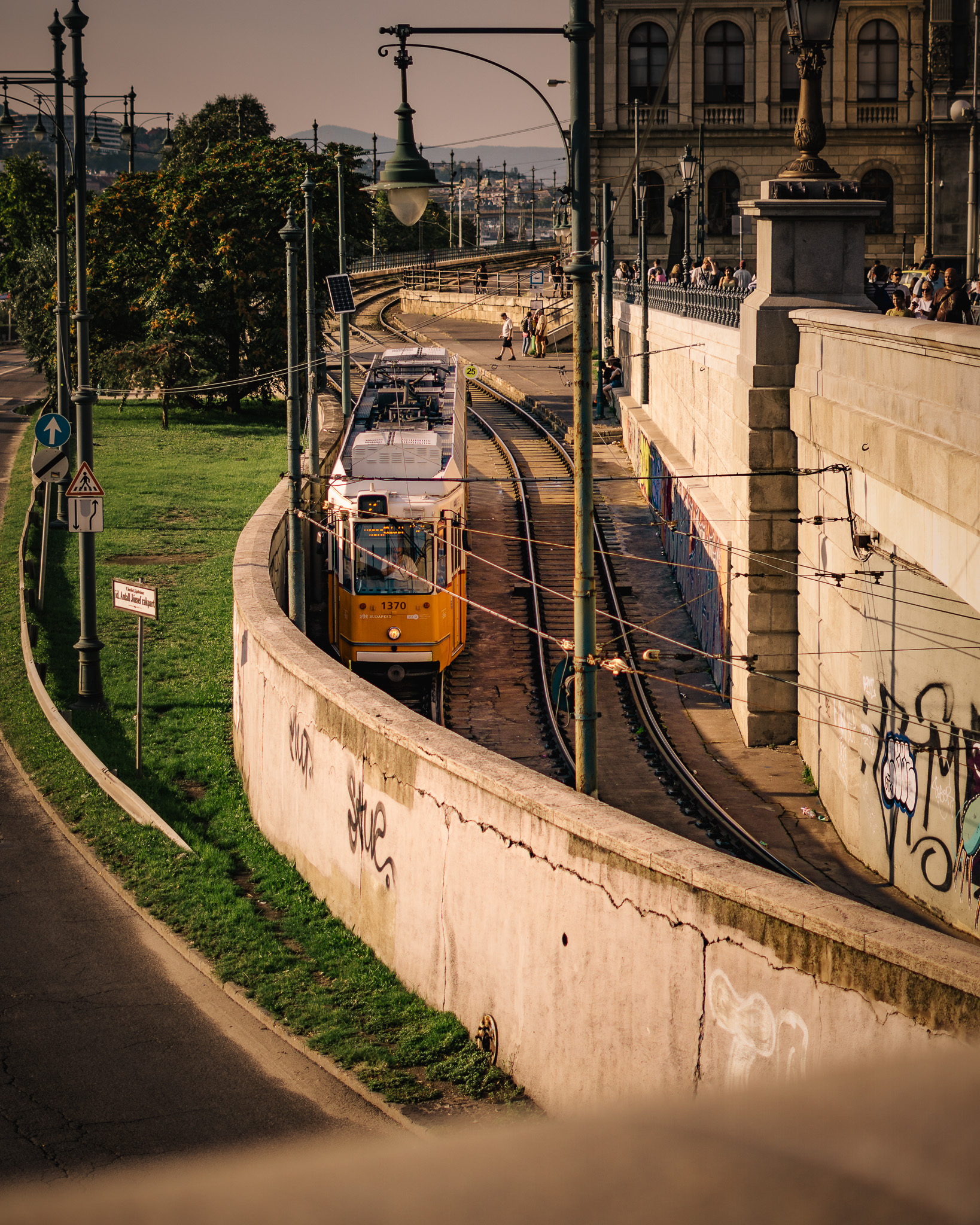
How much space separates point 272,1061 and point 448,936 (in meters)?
1.54

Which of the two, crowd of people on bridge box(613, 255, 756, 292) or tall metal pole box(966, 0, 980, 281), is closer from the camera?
crowd of people on bridge box(613, 255, 756, 292)

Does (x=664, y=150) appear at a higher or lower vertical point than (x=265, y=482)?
higher

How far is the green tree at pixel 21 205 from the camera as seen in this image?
3255 inches

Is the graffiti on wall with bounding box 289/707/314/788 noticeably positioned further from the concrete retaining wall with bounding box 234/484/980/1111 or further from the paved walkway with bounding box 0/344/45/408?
the paved walkway with bounding box 0/344/45/408

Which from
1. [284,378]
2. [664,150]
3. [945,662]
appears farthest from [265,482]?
[664,150]

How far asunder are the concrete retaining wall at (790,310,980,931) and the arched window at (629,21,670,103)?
50.7 meters

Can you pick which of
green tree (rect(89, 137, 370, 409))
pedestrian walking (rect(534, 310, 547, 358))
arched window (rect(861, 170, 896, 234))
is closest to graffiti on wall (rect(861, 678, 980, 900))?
green tree (rect(89, 137, 370, 409))

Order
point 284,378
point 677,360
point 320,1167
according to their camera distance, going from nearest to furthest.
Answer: point 320,1167 < point 677,360 < point 284,378

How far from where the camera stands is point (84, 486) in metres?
19.3

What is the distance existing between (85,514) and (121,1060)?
1094cm

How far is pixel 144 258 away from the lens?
54.6 meters

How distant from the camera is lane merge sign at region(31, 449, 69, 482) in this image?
79.3 feet

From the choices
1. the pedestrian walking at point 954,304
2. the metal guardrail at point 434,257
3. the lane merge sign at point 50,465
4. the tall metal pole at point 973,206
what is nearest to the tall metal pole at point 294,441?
the lane merge sign at point 50,465

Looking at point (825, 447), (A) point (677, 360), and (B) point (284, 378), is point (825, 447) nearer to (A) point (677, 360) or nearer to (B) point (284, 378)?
(A) point (677, 360)
